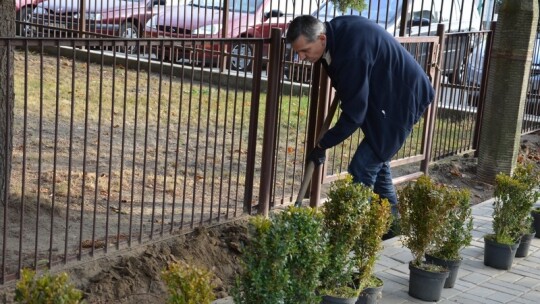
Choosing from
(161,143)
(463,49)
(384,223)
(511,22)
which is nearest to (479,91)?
(463,49)

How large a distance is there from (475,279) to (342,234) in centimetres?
170

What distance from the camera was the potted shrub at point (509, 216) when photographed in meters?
5.87

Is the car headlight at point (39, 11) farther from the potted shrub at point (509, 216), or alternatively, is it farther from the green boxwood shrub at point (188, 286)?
the green boxwood shrub at point (188, 286)

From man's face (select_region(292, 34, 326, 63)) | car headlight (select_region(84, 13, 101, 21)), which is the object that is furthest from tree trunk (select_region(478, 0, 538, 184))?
car headlight (select_region(84, 13, 101, 21))

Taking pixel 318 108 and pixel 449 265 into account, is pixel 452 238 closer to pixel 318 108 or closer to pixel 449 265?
pixel 449 265

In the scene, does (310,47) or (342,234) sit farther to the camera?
(310,47)

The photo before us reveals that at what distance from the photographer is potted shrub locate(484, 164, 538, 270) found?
587 cm

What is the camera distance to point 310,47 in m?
5.54

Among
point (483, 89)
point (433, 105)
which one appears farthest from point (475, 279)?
point (483, 89)

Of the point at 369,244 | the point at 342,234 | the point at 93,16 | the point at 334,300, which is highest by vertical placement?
the point at 93,16

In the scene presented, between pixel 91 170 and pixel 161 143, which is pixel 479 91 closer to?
pixel 161 143

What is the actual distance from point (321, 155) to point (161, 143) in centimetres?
312

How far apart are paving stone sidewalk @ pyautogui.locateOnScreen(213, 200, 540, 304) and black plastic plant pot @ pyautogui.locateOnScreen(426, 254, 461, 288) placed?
6cm

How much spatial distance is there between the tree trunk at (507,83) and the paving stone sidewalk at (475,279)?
2265 millimetres
